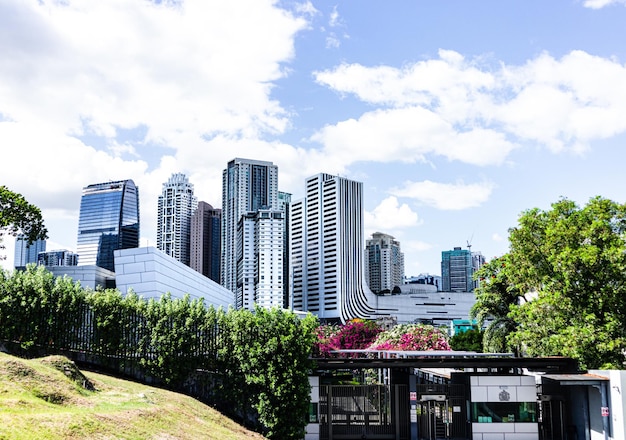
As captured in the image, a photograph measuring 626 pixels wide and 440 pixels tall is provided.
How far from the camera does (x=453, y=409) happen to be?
3138 cm

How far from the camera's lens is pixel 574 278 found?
31031 millimetres

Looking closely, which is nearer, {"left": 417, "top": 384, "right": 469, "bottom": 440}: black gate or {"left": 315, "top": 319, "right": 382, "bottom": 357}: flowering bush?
{"left": 417, "top": 384, "right": 469, "bottom": 440}: black gate

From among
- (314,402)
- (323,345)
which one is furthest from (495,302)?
(323,345)

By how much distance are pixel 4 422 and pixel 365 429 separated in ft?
64.3

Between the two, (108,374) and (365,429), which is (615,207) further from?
(108,374)

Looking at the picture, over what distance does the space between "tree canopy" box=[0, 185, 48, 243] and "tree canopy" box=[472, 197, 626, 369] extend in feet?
110

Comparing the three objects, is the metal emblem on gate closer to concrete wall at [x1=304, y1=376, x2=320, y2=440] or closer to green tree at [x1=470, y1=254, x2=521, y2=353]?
concrete wall at [x1=304, y1=376, x2=320, y2=440]

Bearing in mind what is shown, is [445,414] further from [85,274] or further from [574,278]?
[85,274]

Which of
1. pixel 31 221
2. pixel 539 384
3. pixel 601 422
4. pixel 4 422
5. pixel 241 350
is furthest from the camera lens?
pixel 31 221

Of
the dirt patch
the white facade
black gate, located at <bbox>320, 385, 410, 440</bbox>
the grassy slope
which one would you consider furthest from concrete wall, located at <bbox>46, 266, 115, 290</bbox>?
black gate, located at <bbox>320, 385, 410, 440</bbox>

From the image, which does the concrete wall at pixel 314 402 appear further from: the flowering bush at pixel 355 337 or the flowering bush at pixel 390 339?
the flowering bush at pixel 355 337

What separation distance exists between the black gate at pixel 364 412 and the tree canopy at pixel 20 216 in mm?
26432

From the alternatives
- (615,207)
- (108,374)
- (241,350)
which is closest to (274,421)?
(241,350)

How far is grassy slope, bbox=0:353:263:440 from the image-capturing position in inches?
641
